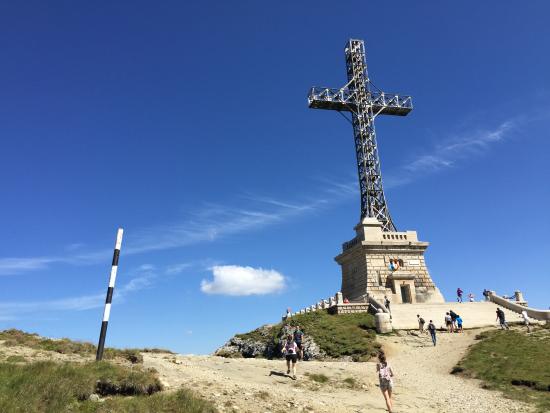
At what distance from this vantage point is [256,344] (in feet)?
108

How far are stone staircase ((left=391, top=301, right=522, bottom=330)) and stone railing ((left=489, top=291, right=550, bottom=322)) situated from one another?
53 centimetres

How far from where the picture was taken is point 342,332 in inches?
1192

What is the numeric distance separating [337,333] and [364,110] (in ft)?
94.3

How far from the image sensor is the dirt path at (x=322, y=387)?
41.4 ft

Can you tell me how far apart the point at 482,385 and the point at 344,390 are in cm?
717

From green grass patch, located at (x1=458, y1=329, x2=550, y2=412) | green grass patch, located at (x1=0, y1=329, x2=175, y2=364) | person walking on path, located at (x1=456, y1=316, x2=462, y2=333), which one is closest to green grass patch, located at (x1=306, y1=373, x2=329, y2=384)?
green grass patch, located at (x1=0, y1=329, x2=175, y2=364)

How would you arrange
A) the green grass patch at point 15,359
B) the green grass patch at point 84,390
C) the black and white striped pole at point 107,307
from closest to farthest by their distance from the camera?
1. the green grass patch at point 84,390
2. the green grass patch at point 15,359
3. the black and white striped pole at point 107,307

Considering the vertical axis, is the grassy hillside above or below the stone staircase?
below

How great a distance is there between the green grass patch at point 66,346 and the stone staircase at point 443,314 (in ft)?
69.8

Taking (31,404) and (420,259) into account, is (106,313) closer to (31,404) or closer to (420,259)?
(31,404)

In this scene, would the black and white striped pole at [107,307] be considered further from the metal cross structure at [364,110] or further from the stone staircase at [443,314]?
the metal cross structure at [364,110]

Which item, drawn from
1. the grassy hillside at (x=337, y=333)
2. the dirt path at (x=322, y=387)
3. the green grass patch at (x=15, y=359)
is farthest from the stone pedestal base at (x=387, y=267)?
the green grass patch at (x=15, y=359)

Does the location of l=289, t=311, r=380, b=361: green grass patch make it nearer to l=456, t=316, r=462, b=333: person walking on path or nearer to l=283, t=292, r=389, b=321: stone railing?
l=283, t=292, r=389, b=321: stone railing

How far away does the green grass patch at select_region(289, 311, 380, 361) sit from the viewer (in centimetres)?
2728
